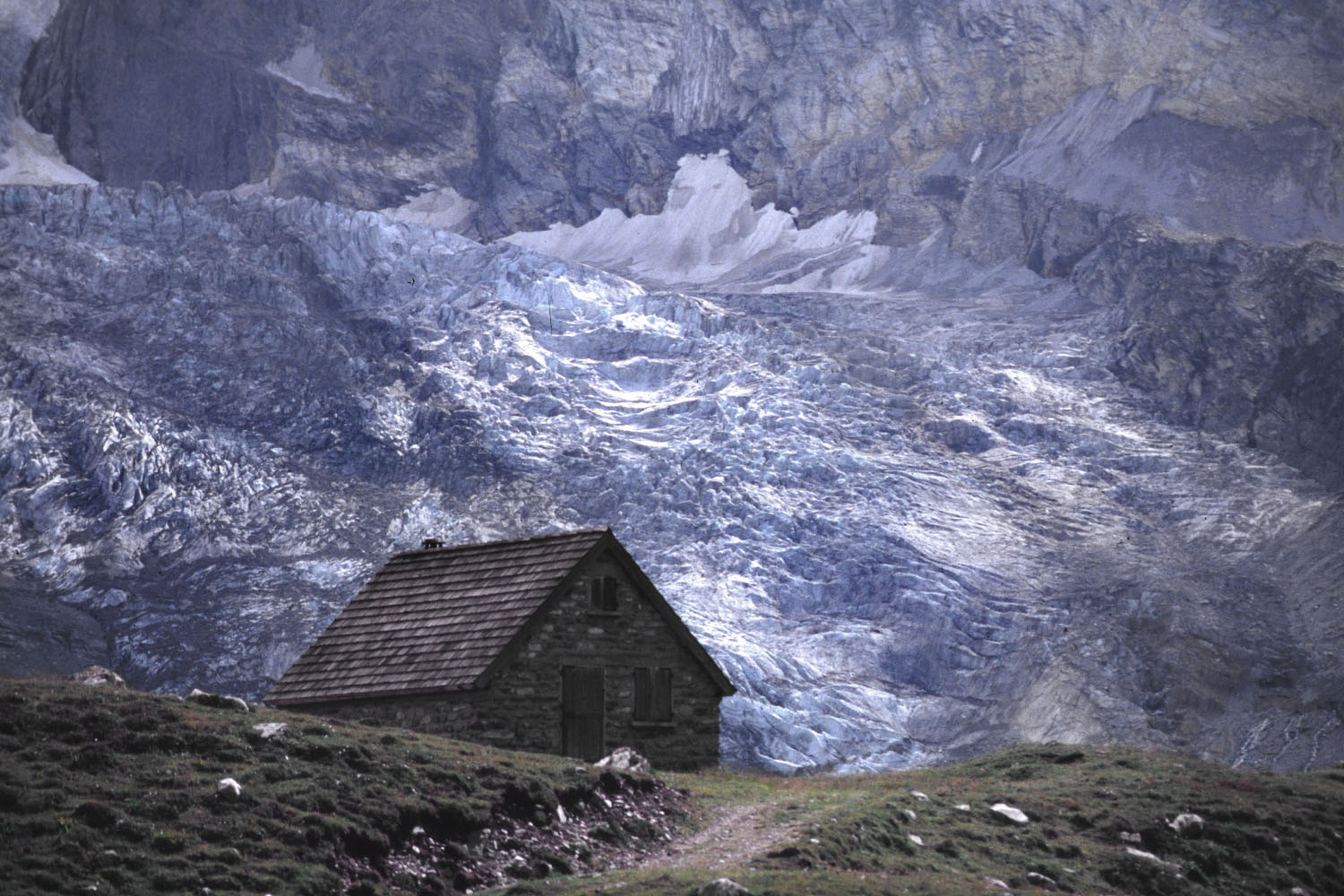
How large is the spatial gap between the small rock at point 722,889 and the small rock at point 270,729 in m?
8.19

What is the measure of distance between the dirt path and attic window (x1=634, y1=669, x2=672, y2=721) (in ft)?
20.6

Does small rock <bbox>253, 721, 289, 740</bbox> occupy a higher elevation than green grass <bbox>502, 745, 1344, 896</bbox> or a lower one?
higher

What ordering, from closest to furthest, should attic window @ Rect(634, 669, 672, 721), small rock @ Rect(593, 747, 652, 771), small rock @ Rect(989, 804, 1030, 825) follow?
small rock @ Rect(593, 747, 652, 771) < small rock @ Rect(989, 804, 1030, 825) < attic window @ Rect(634, 669, 672, 721)

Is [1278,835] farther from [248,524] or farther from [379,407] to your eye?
[379,407]

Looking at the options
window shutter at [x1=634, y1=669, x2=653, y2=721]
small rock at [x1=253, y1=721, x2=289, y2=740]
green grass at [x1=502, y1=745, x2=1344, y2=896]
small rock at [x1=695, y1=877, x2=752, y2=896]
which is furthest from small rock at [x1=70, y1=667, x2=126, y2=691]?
small rock at [x1=695, y1=877, x2=752, y2=896]

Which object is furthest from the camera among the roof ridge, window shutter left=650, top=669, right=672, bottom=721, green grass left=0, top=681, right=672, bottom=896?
window shutter left=650, top=669, right=672, bottom=721

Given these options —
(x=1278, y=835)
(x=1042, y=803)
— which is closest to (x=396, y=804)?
(x=1042, y=803)

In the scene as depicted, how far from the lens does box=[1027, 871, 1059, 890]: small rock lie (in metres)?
27.4

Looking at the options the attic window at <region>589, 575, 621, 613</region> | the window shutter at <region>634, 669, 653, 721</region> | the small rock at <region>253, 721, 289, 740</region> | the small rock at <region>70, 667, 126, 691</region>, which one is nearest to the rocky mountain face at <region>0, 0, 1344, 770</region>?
the window shutter at <region>634, 669, 653, 721</region>

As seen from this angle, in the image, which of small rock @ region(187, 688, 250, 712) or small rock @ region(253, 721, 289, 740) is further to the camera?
small rock @ region(187, 688, 250, 712)

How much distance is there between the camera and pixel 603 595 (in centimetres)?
3700

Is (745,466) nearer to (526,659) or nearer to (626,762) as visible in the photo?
(526,659)

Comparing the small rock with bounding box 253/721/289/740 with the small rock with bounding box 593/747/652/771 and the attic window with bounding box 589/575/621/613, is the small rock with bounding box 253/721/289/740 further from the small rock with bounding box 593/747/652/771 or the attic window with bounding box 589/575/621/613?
the attic window with bounding box 589/575/621/613

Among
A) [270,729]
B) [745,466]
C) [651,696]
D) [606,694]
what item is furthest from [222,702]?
[745,466]
